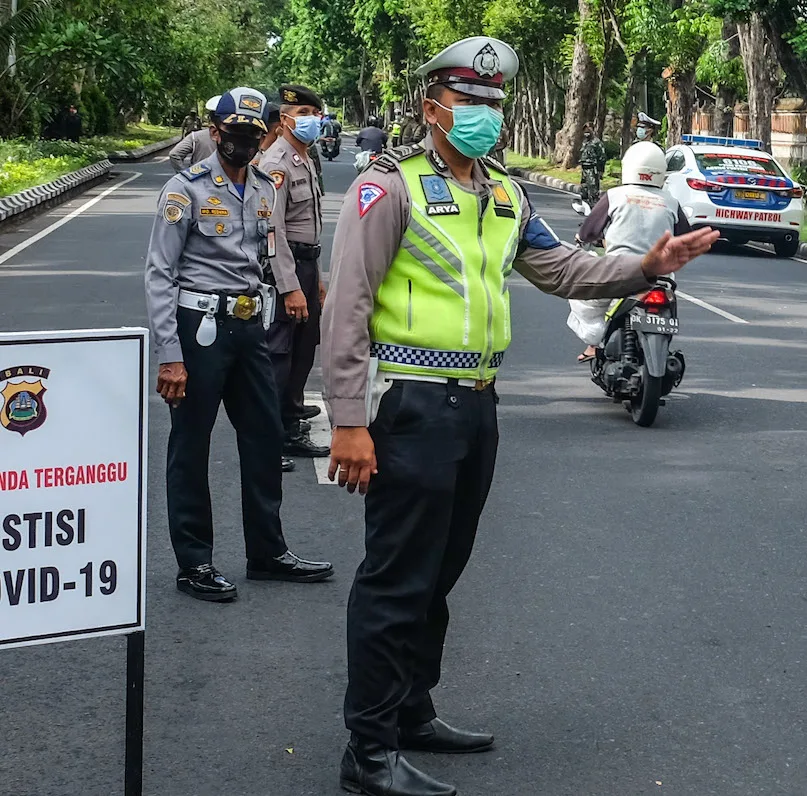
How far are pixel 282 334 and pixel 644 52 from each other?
36.0 m

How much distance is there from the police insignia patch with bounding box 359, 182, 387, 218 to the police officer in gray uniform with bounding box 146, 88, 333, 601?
1.81 metres

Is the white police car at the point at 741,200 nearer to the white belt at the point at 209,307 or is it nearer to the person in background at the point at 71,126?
the white belt at the point at 209,307

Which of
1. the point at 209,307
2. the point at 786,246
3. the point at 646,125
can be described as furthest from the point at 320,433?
the point at 786,246

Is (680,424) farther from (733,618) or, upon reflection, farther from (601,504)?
(733,618)

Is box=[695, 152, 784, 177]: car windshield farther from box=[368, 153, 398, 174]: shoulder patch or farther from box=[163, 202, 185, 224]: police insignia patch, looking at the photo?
box=[368, 153, 398, 174]: shoulder patch

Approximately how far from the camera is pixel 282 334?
760 cm

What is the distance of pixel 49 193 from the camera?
27234 millimetres

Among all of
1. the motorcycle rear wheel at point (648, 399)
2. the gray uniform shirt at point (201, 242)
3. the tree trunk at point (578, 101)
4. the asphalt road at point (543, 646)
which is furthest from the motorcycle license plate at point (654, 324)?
the tree trunk at point (578, 101)

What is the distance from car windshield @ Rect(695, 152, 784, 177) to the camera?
22.5 meters

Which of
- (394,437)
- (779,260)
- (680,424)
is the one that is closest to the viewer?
(394,437)

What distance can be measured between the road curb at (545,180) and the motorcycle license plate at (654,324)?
89.6ft

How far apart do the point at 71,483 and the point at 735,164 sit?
2022 cm

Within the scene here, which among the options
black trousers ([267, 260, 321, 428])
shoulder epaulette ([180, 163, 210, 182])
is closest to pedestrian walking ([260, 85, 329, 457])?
black trousers ([267, 260, 321, 428])

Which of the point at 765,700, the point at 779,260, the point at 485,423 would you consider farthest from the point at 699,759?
the point at 779,260
